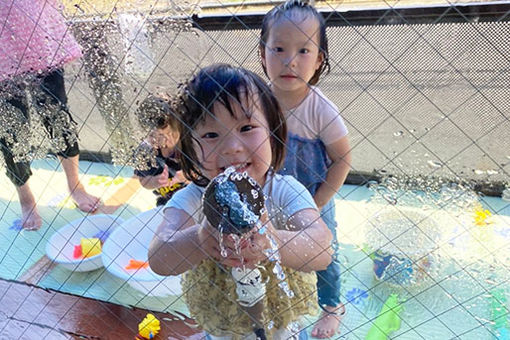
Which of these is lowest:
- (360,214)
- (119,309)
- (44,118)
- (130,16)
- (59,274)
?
(59,274)

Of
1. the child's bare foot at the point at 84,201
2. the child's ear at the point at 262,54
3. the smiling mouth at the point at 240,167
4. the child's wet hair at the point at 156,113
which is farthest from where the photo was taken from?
the child's bare foot at the point at 84,201

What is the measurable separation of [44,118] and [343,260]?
0.80 meters

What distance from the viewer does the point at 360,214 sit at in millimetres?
1400

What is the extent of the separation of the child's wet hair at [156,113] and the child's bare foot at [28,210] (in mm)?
692

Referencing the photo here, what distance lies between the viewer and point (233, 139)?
0.61 m

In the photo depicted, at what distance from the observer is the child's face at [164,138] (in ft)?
2.50

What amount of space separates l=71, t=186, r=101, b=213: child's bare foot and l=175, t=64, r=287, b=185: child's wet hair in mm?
856

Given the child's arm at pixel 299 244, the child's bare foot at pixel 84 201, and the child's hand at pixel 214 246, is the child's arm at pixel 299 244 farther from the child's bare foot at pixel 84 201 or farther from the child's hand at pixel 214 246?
the child's bare foot at pixel 84 201

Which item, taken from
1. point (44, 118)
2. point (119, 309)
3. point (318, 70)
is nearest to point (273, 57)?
point (318, 70)

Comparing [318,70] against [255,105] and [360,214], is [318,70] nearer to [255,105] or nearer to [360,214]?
[255,105]

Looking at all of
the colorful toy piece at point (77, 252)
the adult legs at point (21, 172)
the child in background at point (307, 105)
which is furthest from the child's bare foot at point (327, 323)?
the adult legs at point (21, 172)

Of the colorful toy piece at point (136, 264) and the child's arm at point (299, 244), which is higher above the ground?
the child's arm at point (299, 244)

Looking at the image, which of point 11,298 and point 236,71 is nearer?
point 236,71

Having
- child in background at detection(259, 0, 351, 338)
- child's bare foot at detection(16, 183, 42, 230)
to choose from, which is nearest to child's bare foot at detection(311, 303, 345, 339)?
child in background at detection(259, 0, 351, 338)
